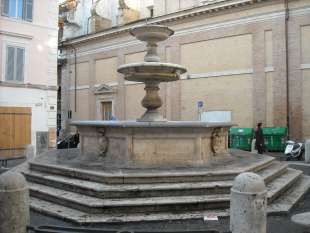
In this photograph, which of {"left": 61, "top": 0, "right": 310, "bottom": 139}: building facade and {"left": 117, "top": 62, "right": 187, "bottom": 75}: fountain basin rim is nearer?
{"left": 117, "top": 62, "right": 187, "bottom": 75}: fountain basin rim

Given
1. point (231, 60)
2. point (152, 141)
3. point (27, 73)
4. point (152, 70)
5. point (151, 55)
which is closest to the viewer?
point (152, 141)

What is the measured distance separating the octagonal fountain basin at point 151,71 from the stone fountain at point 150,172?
22mm

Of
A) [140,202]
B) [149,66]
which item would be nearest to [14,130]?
[149,66]

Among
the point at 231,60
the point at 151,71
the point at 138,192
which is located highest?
the point at 231,60

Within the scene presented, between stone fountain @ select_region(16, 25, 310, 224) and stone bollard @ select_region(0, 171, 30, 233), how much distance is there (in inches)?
41.5

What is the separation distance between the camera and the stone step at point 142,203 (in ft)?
20.4

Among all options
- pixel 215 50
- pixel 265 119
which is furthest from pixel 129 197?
pixel 215 50

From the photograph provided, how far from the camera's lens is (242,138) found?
68.5 feet

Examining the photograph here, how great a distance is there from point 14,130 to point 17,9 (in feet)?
18.7

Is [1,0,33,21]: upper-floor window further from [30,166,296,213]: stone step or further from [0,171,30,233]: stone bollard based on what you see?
[0,171,30,233]: stone bollard

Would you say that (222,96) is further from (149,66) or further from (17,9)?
(149,66)

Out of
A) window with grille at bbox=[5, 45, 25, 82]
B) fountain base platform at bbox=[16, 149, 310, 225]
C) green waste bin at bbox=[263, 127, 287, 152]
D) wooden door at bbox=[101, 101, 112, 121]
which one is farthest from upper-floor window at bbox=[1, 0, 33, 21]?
fountain base platform at bbox=[16, 149, 310, 225]

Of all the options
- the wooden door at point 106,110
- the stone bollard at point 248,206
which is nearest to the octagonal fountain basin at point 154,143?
the stone bollard at point 248,206

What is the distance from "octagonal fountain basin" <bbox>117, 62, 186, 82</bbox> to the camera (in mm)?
9164
